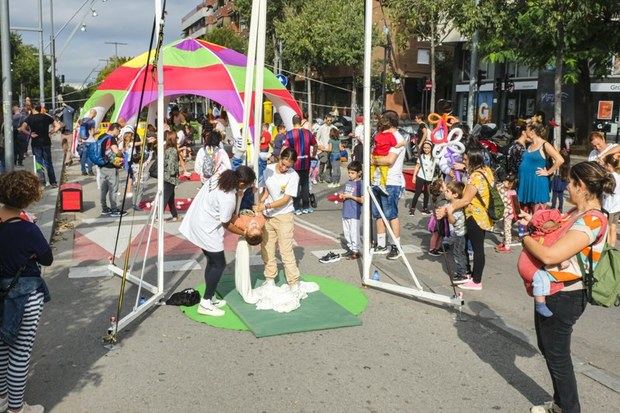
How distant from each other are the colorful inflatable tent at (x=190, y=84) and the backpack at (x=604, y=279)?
12.9m


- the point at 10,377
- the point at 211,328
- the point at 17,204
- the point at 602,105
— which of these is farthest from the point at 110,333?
the point at 602,105

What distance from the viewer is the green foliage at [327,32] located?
124 feet

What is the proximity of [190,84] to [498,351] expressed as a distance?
12.8 meters

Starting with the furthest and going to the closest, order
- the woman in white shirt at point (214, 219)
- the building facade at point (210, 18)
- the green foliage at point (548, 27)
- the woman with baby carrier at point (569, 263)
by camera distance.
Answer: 1. the building facade at point (210, 18)
2. the green foliage at point (548, 27)
3. the woman in white shirt at point (214, 219)
4. the woman with baby carrier at point (569, 263)

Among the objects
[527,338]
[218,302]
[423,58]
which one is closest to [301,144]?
[218,302]

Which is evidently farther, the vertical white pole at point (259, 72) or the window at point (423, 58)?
the window at point (423, 58)

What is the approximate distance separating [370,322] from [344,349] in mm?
770

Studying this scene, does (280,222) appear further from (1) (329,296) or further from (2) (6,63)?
(2) (6,63)

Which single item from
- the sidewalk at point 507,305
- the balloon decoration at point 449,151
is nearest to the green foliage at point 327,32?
the balloon decoration at point 449,151

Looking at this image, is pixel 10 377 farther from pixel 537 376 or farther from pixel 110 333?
pixel 537 376

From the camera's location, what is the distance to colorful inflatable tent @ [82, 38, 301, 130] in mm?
16188

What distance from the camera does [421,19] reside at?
3216 centimetres

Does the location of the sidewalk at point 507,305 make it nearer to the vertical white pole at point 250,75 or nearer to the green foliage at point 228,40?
the vertical white pole at point 250,75

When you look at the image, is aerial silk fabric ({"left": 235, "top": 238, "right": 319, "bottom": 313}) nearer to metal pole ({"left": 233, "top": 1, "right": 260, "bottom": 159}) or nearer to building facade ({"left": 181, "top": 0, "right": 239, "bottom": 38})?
metal pole ({"left": 233, "top": 1, "right": 260, "bottom": 159})
